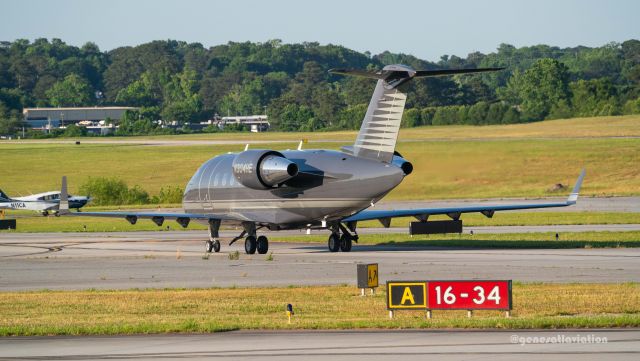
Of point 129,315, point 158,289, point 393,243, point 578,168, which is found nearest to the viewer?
point 129,315

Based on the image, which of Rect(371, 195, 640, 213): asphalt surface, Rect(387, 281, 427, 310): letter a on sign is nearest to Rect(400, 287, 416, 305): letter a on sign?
Rect(387, 281, 427, 310): letter a on sign

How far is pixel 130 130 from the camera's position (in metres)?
196

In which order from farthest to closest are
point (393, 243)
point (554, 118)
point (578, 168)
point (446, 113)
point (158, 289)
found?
point (554, 118) → point (446, 113) → point (578, 168) → point (393, 243) → point (158, 289)

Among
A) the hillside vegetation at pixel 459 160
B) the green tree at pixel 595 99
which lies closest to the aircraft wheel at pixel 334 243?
the hillside vegetation at pixel 459 160

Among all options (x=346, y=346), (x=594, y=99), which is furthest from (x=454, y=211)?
(x=594, y=99)

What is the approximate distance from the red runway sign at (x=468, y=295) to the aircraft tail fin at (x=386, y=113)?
729 inches

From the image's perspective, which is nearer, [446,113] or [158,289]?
[158,289]

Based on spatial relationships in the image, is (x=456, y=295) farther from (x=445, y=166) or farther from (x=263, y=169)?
(x=445, y=166)

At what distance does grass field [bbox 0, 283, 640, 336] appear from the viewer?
25.1 m

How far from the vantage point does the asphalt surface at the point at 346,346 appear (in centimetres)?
2039

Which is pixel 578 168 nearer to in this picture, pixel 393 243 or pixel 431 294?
pixel 393 243

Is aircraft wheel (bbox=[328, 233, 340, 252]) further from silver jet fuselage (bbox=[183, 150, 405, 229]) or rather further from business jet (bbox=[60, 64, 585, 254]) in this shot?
silver jet fuselage (bbox=[183, 150, 405, 229])

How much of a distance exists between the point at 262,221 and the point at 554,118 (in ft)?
337

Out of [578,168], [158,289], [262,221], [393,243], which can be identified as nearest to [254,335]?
[158,289]
